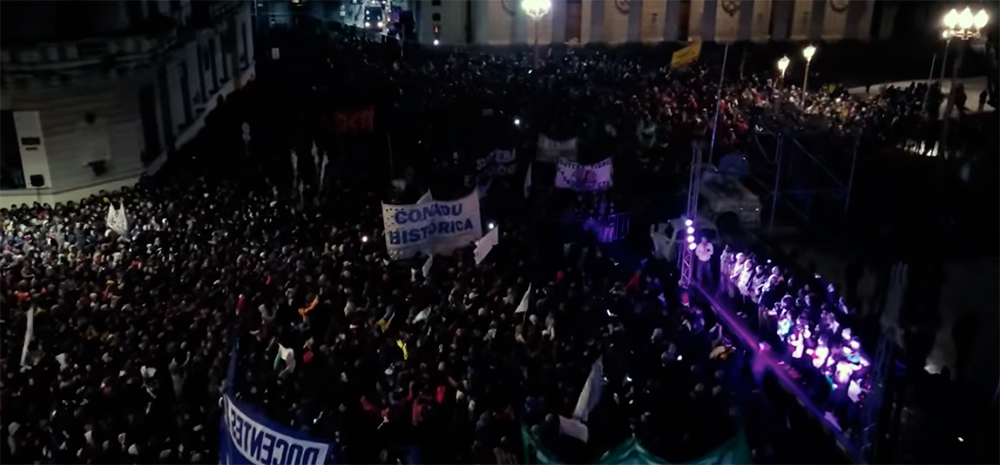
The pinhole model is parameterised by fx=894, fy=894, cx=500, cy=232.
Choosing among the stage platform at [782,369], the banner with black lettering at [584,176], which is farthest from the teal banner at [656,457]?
the banner with black lettering at [584,176]

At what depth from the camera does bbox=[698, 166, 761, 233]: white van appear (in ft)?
50.0

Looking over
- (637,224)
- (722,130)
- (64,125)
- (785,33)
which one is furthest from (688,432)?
(785,33)

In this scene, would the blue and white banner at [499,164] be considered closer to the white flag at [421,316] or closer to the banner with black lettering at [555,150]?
the banner with black lettering at [555,150]

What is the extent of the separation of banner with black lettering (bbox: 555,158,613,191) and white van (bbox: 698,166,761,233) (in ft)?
5.71

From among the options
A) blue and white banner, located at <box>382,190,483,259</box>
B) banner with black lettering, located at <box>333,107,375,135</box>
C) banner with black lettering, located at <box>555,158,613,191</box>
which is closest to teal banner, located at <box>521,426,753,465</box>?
blue and white banner, located at <box>382,190,483,259</box>

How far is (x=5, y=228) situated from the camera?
14227 millimetres

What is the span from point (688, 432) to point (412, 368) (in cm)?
281

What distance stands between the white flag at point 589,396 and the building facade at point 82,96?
1571 cm

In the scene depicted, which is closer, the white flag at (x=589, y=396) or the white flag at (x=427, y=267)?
the white flag at (x=589, y=396)

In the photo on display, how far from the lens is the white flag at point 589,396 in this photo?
8625 millimetres

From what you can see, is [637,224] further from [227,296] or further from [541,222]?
[227,296]

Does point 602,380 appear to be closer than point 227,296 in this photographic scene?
Yes

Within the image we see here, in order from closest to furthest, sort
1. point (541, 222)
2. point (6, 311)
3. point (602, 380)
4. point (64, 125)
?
point (602, 380), point (6, 311), point (541, 222), point (64, 125)

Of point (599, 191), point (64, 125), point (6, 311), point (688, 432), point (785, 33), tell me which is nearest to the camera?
point (688, 432)
